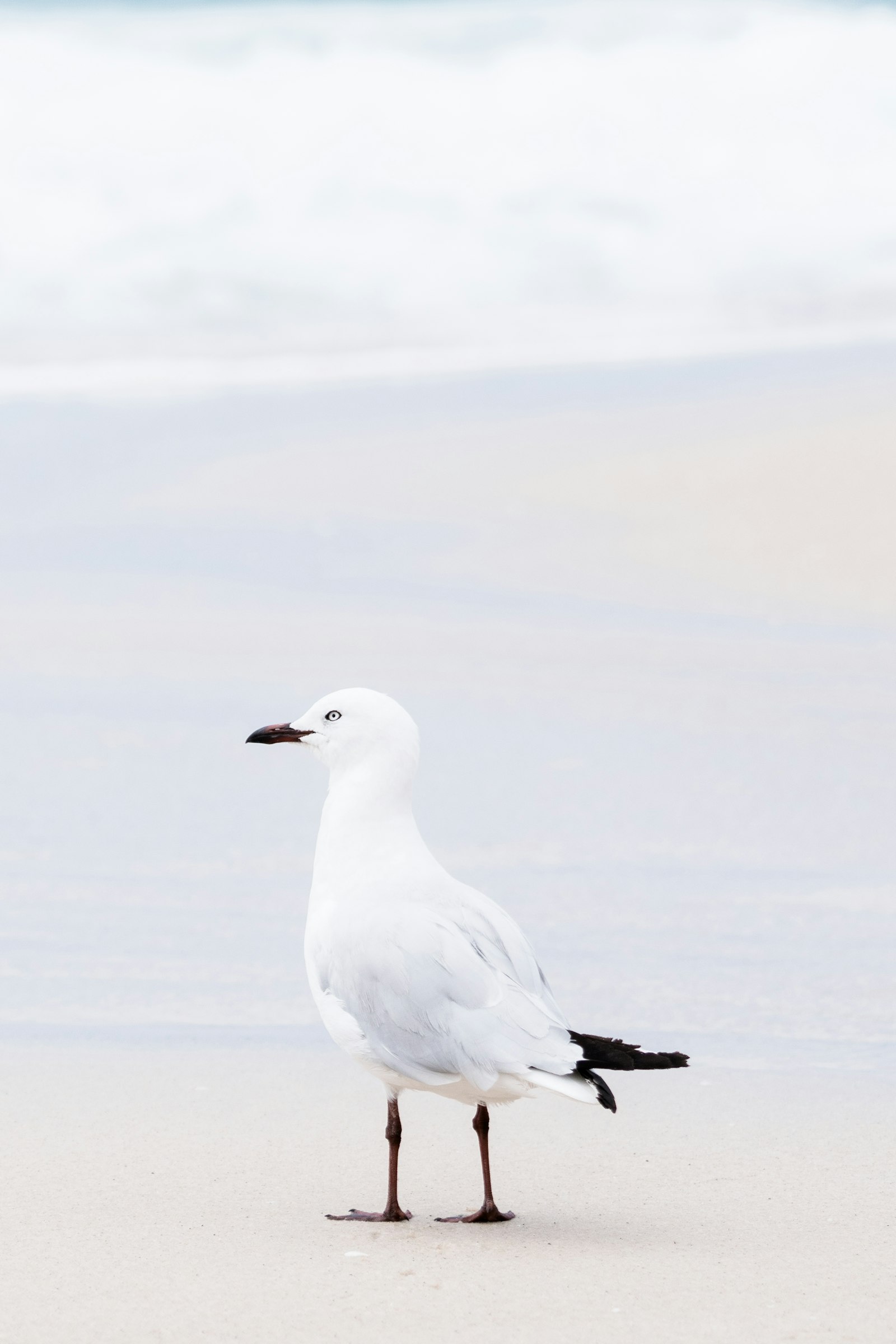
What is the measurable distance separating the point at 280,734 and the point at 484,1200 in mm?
1228

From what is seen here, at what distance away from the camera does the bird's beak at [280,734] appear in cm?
477

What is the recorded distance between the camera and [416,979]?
13.9ft

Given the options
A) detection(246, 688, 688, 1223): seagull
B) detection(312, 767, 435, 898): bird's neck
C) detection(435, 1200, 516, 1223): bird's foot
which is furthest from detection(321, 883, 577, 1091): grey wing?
detection(435, 1200, 516, 1223): bird's foot

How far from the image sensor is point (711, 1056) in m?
5.37

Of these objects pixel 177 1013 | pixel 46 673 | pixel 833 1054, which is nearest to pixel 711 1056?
pixel 833 1054

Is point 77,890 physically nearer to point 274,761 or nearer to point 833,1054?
point 274,761

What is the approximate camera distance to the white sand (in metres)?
3.61

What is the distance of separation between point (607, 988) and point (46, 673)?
386cm

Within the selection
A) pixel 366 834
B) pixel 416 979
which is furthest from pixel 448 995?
pixel 366 834

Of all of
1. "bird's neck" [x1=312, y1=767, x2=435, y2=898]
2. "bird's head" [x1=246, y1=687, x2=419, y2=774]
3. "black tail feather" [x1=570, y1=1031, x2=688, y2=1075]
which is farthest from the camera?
"bird's head" [x1=246, y1=687, x2=419, y2=774]

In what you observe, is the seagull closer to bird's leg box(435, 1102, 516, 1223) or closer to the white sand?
bird's leg box(435, 1102, 516, 1223)

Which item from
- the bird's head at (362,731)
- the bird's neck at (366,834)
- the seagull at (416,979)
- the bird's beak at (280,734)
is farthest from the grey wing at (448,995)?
→ the bird's beak at (280,734)

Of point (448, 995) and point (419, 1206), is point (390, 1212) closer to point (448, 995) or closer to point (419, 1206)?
point (419, 1206)

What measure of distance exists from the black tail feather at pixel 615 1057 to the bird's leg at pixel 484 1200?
0.35m
